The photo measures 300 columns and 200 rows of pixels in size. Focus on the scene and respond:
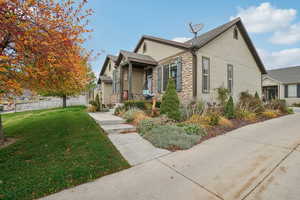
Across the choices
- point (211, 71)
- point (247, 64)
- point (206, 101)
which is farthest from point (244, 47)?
Result: point (206, 101)

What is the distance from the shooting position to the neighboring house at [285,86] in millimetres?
17409

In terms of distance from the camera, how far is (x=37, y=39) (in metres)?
3.21

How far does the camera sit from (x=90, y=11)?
390 cm

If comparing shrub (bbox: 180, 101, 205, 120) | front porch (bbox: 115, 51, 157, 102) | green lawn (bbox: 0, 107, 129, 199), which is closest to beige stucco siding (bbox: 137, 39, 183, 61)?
front porch (bbox: 115, 51, 157, 102)

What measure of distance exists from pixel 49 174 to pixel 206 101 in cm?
810

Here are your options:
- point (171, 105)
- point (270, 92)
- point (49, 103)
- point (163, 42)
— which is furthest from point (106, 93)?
point (270, 92)

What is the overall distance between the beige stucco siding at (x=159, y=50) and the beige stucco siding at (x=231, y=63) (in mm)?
1877

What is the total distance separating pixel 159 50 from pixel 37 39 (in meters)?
8.46

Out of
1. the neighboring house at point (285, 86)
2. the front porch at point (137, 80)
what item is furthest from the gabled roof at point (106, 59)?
the neighboring house at point (285, 86)

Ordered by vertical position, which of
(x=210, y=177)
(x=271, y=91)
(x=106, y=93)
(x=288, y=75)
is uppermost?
(x=288, y=75)

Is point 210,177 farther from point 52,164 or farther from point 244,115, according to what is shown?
point 244,115

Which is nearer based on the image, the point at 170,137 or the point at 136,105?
the point at 170,137

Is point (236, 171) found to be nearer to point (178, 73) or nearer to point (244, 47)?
point (178, 73)

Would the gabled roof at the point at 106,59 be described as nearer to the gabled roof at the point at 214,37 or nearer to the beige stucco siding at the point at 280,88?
the gabled roof at the point at 214,37
